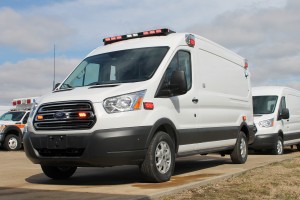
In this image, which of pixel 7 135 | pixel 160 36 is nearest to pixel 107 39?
pixel 160 36

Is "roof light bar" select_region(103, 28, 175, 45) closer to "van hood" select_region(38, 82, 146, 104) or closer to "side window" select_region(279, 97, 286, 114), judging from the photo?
"van hood" select_region(38, 82, 146, 104)

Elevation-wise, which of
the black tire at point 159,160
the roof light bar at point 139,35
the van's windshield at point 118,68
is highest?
the roof light bar at point 139,35

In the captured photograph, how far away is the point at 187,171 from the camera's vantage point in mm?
8711

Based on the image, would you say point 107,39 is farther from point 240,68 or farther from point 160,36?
point 240,68

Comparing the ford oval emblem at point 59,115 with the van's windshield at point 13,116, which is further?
the van's windshield at point 13,116

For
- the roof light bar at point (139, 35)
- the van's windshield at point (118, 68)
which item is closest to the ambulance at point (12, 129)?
the roof light bar at point (139, 35)

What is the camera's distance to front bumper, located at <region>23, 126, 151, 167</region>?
626 cm

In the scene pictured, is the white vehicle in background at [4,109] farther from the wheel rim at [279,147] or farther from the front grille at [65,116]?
the front grille at [65,116]

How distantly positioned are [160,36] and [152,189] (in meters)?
2.98

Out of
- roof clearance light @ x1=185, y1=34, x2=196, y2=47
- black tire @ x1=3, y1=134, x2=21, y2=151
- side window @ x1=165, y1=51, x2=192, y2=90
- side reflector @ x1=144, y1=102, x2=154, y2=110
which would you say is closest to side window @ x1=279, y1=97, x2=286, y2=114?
roof clearance light @ x1=185, y1=34, x2=196, y2=47

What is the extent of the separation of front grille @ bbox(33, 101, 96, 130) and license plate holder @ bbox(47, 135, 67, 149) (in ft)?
0.45

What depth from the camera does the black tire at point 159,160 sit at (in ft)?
Answer: 21.6

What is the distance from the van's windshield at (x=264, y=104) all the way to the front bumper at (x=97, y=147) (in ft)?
27.8

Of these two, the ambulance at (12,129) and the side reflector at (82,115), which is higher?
the side reflector at (82,115)
